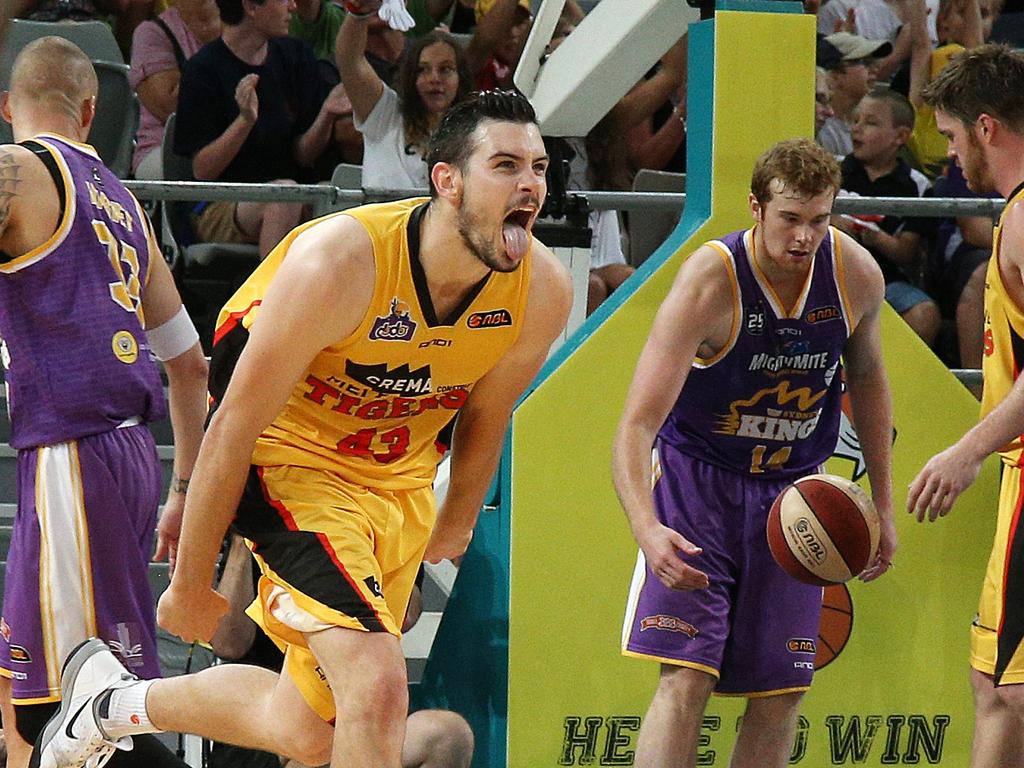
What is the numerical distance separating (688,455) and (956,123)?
130cm

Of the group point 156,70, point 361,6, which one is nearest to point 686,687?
point 361,6

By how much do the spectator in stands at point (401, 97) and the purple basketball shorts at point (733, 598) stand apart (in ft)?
9.62

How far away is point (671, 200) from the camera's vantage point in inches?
244

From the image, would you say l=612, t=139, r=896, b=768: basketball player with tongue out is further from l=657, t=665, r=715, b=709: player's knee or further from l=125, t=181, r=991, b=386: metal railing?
l=125, t=181, r=991, b=386: metal railing

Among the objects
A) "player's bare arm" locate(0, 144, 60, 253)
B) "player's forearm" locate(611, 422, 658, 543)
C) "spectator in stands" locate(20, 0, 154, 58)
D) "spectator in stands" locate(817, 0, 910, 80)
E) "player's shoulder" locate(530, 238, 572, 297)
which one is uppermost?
"spectator in stands" locate(817, 0, 910, 80)

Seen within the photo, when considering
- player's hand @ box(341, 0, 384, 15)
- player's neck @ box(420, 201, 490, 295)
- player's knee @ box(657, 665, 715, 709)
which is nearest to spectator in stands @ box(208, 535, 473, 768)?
player's knee @ box(657, 665, 715, 709)

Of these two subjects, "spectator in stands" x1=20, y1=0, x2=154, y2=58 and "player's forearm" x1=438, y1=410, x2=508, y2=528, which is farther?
"spectator in stands" x1=20, y1=0, x2=154, y2=58

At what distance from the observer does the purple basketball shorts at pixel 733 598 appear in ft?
14.9

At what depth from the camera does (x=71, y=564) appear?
4.19 m

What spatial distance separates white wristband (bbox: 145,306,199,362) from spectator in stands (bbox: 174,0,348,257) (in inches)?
87.4

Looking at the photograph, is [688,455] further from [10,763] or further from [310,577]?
[10,763]

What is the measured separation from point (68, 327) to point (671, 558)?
5.93 feet

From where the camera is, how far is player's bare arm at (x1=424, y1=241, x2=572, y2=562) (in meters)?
3.91

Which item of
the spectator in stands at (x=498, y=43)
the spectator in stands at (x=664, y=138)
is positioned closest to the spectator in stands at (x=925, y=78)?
the spectator in stands at (x=664, y=138)
